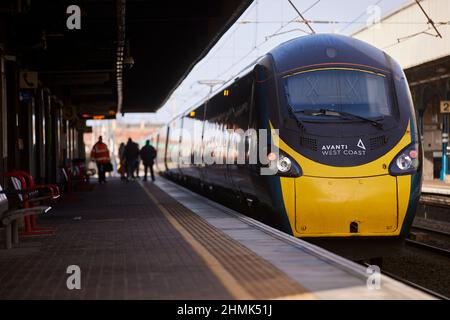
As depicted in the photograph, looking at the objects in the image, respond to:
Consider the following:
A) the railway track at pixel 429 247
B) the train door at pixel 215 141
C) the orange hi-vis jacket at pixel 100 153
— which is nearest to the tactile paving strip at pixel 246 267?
the train door at pixel 215 141

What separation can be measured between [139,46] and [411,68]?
44.0 ft

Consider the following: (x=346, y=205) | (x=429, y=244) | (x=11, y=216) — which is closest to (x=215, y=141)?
(x=429, y=244)

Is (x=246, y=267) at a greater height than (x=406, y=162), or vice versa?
(x=406, y=162)

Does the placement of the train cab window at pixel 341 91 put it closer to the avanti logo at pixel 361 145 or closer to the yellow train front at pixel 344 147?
the yellow train front at pixel 344 147

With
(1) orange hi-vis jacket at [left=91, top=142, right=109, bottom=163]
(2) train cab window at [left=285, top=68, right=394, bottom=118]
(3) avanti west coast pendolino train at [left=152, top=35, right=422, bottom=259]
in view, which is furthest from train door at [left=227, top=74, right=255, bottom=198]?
(1) orange hi-vis jacket at [left=91, top=142, right=109, bottom=163]

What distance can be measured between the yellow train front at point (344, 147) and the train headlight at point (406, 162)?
12mm

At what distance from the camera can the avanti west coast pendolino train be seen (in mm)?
10148

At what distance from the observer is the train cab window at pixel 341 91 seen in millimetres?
10773

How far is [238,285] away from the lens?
268 inches

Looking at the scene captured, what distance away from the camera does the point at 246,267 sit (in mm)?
7875

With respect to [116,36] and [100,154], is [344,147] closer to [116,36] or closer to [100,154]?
[116,36]

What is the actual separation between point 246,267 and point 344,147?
303 centimetres

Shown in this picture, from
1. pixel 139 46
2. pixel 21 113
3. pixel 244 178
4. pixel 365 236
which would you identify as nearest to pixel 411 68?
pixel 139 46
